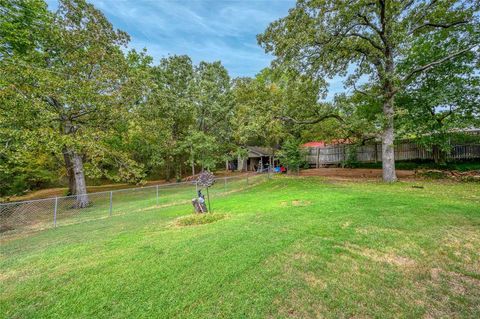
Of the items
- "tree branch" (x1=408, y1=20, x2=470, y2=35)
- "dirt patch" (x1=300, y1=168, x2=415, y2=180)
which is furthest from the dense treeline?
"dirt patch" (x1=300, y1=168, x2=415, y2=180)

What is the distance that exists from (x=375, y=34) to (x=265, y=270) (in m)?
13.0

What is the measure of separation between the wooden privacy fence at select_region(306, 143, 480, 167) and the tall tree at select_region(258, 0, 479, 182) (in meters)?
4.89

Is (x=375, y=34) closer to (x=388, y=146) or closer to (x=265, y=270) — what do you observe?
(x=388, y=146)

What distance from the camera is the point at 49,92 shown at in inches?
409

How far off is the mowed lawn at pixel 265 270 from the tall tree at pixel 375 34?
7.41 metres

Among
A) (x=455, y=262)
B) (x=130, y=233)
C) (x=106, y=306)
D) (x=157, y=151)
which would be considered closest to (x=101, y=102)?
(x=157, y=151)

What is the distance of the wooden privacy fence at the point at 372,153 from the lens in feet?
41.9

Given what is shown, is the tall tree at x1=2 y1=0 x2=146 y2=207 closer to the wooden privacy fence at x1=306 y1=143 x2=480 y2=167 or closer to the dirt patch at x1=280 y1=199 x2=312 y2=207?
the dirt patch at x1=280 y1=199 x2=312 y2=207

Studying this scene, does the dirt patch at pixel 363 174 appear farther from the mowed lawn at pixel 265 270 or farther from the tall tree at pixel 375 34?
the mowed lawn at pixel 265 270

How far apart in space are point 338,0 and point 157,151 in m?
16.2

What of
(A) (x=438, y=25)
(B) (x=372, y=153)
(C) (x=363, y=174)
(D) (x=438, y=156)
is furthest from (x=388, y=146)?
(B) (x=372, y=153)

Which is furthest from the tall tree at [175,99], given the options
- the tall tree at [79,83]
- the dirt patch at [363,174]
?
the dirt patch at [363,174]

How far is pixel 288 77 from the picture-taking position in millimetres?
12844

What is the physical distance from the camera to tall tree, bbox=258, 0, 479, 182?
9.97m
